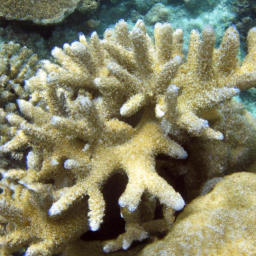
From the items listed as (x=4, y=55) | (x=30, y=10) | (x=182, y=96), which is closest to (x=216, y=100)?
(x=182, y=96)

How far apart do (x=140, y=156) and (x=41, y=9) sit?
9.95 ft

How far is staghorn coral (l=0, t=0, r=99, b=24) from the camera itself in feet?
10.3

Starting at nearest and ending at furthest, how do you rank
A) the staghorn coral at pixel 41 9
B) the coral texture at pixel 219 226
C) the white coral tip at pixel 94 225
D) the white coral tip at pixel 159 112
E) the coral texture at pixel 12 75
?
the coral texture at pixel 219 226, the white coral tip at pixel 94 225, the white coral tip at pixel 159 112, the coral texture at pixel 12 75, the staghorn coral at pixel 41 9

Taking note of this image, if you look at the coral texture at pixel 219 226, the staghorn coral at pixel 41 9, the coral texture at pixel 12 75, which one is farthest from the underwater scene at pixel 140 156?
the staghorn coral at pixel 41 9

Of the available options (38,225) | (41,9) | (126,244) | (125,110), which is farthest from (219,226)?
(41,9)

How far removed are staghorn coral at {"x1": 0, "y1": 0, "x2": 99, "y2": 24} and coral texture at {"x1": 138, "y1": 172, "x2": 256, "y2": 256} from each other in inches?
132

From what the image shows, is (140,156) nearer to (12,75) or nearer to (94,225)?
(94,225)

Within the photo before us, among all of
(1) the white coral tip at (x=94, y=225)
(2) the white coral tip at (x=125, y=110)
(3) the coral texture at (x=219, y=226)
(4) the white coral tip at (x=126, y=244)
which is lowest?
(4) the white coral tip at (x=126, y=244)

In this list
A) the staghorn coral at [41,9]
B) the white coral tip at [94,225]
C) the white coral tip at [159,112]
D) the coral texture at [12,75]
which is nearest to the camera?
the white coral tip at [94,225]

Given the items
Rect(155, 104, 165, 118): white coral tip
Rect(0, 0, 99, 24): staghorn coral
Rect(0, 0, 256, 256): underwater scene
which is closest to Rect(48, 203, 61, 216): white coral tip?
Rect(0, 0, 256, 256): underwater scene

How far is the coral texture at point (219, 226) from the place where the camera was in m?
1.21

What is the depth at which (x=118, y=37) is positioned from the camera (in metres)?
1.99

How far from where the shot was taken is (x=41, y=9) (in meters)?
3.38

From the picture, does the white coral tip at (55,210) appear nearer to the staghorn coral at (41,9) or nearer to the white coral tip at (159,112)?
the white coral tip at (159,112)
